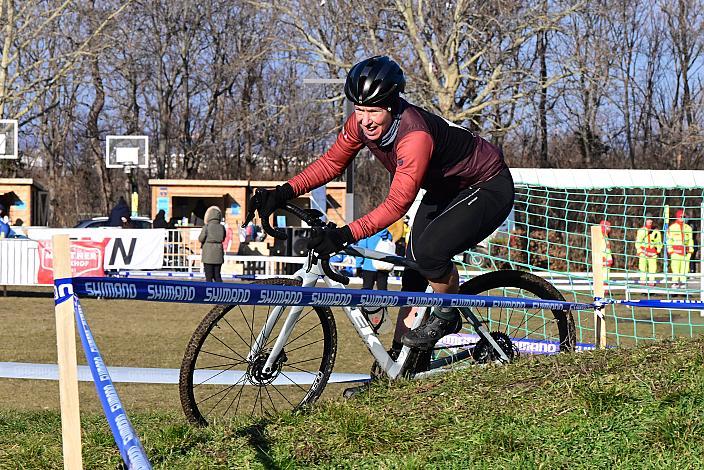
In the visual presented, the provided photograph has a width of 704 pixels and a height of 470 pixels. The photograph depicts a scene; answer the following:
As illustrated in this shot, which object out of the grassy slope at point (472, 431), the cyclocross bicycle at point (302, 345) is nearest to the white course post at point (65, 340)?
the grassy slope at point (472, 431)

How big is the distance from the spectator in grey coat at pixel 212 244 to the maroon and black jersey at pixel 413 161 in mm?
14206

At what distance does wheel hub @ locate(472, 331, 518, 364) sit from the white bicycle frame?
3 centimetres

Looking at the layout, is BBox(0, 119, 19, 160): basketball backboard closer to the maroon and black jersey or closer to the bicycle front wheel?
the bicycle front wheel

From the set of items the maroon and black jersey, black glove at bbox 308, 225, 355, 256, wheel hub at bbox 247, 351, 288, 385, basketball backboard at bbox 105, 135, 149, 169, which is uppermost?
basketball backboard at bbox 105, 135, 149, 169

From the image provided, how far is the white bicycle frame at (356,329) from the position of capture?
5.67 m

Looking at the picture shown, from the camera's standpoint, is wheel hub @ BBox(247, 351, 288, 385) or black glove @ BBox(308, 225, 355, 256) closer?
black glove @ BBox(308, 225, 355, 256)

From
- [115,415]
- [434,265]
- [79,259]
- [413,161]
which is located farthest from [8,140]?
[115,415]

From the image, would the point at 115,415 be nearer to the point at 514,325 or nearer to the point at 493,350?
the point at 493,350

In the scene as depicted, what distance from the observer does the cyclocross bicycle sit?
5609 millimetres

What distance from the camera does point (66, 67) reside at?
46375mm

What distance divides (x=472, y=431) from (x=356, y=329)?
1.49 meters

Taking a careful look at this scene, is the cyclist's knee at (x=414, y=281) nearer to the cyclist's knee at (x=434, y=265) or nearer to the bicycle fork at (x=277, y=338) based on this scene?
the cyclist's knee at (x=434, y=265)

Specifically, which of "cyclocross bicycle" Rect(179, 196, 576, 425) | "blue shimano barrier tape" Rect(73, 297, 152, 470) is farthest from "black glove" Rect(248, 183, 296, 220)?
"blue shimano barrier tape" Rect(73, 297, 152, 470)

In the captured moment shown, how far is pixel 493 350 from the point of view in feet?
21.5
